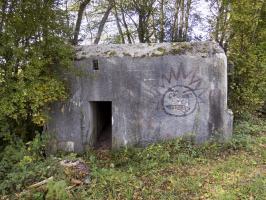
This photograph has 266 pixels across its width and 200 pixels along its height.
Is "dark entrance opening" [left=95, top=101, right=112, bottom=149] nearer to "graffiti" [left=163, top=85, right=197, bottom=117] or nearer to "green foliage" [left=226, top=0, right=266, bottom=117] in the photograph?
"graffiti" [left=163, top=85, right=197, bottom=117]

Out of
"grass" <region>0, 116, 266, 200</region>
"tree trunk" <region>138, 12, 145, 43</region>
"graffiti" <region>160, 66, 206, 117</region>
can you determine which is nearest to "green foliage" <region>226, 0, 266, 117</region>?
"grass" <region>0, 116, 266, 200</region>

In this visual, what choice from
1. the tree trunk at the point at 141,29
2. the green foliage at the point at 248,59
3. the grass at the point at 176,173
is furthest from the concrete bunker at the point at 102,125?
the tree trunk at the point at 141,29

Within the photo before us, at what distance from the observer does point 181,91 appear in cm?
722

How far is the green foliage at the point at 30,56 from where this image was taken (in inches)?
249

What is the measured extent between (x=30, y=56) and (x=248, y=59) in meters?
5.79

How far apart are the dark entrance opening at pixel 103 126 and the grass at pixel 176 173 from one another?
0.57 metres

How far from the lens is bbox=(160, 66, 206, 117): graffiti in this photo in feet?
23.6

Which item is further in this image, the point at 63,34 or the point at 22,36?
the point at 63,34

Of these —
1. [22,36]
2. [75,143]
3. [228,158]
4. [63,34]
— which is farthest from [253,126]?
[22,36]

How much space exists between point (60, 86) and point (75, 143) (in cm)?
140

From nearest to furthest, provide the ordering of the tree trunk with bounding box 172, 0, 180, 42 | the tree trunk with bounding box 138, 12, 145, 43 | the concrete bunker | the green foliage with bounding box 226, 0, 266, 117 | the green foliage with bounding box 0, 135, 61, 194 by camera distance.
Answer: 1. the green foliage with bounding box 0, 135, 61, 194
2. the concrete bunker
3. the green foliage with bounding box 226, 0, 266, 117
4. the tree trunk with bounding box 172, 0, 180, 42
5. the tree trunk with bounding box 138, 12, 145, 43

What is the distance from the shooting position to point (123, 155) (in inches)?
279

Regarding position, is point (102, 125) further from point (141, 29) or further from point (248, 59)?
point (141, 29)

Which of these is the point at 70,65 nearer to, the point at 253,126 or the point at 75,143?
the point at 75,143
